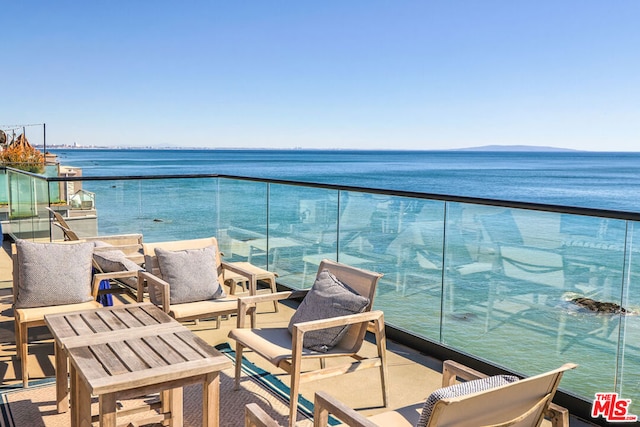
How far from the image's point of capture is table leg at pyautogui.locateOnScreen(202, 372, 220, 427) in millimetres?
2549

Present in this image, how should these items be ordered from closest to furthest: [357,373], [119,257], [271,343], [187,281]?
[271,343], [357,373], [187,281], [119,257]

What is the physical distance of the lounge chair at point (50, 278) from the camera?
384 centimetres

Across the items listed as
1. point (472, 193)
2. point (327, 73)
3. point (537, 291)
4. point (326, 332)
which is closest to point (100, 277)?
point (326, 332)

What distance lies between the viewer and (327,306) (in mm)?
3447

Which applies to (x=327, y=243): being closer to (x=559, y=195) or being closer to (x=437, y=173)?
(x=559, y=195)

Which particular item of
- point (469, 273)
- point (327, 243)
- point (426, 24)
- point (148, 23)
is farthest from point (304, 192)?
point (426, 24)

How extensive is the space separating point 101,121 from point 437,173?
2751cm

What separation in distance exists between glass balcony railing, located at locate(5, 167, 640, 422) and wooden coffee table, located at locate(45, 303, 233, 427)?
6.71 ft

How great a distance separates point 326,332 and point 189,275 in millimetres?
1393

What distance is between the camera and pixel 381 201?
501cm

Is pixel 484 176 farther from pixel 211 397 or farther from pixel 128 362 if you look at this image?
pixel 128 362

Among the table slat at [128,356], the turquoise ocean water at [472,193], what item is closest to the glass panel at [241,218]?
the turquoise ocean water at [472,193]

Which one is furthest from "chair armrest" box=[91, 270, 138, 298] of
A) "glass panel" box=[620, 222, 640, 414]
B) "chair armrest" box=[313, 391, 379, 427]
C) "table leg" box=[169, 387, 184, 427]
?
"glass panel" box=[620, 222, 640, 414]

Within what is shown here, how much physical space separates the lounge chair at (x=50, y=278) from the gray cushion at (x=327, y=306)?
1509mm
